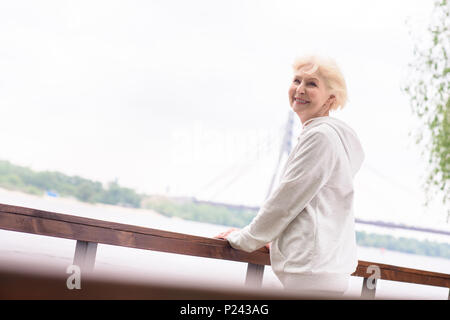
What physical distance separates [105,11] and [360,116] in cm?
1921

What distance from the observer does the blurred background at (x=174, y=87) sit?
29031 millimetres

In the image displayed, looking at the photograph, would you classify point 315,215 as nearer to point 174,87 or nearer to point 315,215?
point 315,215

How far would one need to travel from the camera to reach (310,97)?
105 cm

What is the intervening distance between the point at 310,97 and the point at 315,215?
10.0 inches

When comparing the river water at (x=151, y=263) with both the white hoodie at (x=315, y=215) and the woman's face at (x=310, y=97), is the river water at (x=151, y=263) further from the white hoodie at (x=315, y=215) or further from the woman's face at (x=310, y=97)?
the woman's face at (x=310, y=97)

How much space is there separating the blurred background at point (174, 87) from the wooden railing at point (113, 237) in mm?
24669

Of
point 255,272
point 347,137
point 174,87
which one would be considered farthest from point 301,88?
point 174,87

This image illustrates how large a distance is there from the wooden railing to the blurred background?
2467cm

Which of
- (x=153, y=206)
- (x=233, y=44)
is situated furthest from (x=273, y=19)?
(x=153, y=206)

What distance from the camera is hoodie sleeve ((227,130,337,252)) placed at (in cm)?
93

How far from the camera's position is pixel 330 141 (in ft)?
3.10

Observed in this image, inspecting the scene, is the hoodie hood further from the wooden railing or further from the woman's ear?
the wooden railing
